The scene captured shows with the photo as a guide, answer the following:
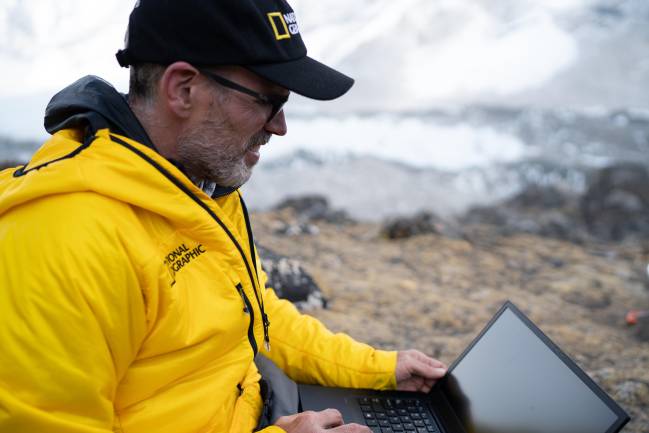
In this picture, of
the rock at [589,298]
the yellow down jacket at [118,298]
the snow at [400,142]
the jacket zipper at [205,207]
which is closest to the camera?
the yellow down jacket at [118,298]

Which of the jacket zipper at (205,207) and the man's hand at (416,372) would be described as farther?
the man's hand at (416,372)

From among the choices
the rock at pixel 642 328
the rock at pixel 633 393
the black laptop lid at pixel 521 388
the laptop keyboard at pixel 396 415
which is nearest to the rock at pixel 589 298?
the rock at pixel 642 328

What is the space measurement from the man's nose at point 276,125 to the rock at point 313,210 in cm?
485

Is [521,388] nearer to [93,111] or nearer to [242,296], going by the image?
[242,296]

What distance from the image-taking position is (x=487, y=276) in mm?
5434

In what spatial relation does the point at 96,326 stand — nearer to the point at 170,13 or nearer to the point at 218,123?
the point at 218,123

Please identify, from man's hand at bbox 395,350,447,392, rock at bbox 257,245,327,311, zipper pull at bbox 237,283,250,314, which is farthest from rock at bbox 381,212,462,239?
zipper pull at bbox 237,283,250,314

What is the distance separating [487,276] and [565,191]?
16.6 feet

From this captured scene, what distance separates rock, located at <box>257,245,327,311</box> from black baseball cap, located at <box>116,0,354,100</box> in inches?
91.0

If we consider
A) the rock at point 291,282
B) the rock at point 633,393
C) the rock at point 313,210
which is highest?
the rock at point 633,393

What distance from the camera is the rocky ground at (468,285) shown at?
12.5ft

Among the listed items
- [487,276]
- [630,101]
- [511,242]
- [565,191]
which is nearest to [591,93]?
[630,101]

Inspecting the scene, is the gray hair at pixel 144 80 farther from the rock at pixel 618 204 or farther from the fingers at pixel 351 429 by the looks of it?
the rock at pixel 618 204

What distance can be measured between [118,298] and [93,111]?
58 cm
